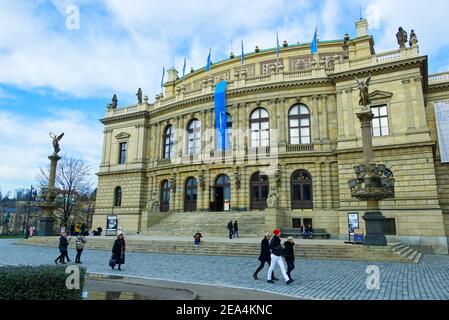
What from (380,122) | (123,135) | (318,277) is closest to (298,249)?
(318,277)

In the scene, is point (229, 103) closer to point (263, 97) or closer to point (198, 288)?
point (263, 97)

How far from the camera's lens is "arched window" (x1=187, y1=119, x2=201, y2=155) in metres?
39.8

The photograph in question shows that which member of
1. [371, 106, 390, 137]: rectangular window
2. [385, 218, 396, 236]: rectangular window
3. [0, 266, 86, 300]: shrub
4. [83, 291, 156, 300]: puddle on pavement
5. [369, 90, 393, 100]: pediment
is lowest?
[83, 291, 156, 300]: puddle on pavement

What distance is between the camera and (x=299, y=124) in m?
35.3

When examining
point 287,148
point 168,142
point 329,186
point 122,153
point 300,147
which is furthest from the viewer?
point 122,153

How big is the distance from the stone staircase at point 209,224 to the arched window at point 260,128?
25.5 ft

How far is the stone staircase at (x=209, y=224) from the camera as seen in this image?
30469mm

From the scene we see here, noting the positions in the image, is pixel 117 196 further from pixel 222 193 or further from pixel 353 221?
pixel 353 221

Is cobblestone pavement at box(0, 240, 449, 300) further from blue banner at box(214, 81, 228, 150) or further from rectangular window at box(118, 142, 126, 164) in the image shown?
rectangular window at box(118, 142, 126, 164)

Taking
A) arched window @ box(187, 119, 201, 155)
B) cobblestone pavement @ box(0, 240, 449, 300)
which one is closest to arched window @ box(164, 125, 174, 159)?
arched window @ box(187, 119, 201, 155)

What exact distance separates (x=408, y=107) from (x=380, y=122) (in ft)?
8.42

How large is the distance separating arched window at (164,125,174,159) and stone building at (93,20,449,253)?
0.13 metres

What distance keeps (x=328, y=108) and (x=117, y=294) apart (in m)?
29.9

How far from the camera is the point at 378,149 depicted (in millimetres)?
29781
